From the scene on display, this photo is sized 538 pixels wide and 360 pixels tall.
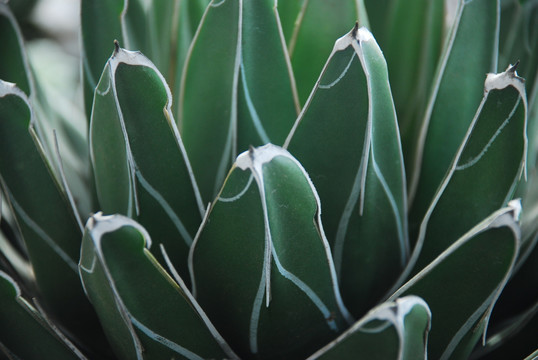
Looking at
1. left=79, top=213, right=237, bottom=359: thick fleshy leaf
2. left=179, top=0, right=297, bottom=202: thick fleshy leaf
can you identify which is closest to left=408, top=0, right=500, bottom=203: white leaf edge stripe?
left=179, top=0, right=297, bottom=202: thick fleshy leaf

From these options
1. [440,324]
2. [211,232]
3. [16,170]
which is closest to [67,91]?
[16,170]

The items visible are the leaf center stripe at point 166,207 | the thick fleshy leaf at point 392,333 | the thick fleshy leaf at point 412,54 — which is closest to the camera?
the thick fleshy leaf at point 392,333

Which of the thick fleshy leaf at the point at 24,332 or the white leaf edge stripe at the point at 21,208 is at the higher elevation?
the white leaf edge stripe at the point at 21,208

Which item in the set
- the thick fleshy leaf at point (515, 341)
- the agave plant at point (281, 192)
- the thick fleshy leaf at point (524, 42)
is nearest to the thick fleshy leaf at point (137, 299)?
the agave plant at point (281, 192)

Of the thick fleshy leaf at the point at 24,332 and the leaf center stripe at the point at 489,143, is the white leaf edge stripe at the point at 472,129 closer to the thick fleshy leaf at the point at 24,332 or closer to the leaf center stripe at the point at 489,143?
the leaf center stripe at the point at 489,143

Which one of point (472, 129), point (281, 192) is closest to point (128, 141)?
point (281, 192)

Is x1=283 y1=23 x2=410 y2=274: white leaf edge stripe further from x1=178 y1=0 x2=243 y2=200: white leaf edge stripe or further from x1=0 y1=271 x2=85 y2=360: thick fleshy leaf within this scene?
x1=0 y1=271 x2=85 y2=360: thick fleshy leaf

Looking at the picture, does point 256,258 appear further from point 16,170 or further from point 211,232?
point 16,170

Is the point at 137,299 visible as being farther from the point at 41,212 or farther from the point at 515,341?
the point at 515,341
